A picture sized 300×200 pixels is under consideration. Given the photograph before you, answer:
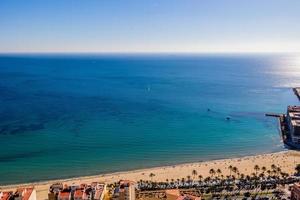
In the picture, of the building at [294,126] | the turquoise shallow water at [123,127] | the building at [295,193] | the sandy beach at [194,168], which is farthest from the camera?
the building at [294,126]

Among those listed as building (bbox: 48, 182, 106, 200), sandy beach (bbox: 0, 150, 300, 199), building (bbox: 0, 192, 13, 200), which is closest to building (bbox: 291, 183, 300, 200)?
sandy beach (bbox: 0, 150, 300, 199)

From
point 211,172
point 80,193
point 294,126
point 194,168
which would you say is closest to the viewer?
point 80,193

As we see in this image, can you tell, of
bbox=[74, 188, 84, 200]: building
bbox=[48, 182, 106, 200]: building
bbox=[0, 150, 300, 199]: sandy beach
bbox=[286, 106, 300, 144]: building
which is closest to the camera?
bbox=[74, 188, 84, 200]: building

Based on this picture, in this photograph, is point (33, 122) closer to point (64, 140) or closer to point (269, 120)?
point (64, 140)

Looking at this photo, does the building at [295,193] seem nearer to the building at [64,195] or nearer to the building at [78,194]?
the building at [78,194]

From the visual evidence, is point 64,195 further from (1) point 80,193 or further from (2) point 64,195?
(1) point 80,193

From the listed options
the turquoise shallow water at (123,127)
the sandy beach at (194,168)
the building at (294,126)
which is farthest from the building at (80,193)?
the building at (294,126)

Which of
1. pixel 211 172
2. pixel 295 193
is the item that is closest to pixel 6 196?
pixel 211 172

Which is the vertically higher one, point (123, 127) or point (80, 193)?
point (123, 127)

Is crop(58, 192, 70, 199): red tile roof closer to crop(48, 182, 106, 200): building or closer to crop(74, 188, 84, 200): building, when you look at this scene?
crop(48, 182, 106, 200): building
